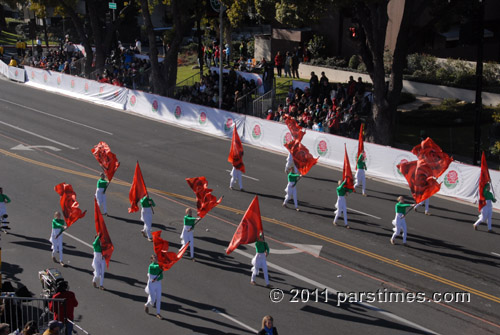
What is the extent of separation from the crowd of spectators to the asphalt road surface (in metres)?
2.96

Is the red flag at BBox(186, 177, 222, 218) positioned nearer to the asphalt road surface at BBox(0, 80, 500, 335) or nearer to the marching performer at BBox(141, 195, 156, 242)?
the asphalt road surface at BBox(0, 80, 500, 335)

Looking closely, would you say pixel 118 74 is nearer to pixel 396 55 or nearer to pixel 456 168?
pixel 396 55

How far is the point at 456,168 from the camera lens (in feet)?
73.0

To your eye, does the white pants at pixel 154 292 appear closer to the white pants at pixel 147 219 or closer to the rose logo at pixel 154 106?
the white pants at pixel 147 219

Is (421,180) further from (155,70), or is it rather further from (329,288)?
(155,70)

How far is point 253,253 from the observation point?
56.7ft

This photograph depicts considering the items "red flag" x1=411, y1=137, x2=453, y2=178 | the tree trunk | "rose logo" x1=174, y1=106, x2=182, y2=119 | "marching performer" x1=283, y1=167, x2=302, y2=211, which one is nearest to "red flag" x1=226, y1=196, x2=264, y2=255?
"marching performer" x1=283, y1=167, x2=302, y2=211

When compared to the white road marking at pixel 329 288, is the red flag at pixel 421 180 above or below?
above

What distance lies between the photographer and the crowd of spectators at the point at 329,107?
93.9 feet

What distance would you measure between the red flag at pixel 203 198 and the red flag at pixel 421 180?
20.6 feet

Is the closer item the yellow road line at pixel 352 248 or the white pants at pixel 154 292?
the white pants at pixel 154 292

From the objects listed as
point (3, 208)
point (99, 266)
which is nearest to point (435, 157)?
point (99, 266)

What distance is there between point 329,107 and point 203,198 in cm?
1402

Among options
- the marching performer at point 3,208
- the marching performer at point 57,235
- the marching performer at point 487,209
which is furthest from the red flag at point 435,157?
the marching performer at point 3,208
